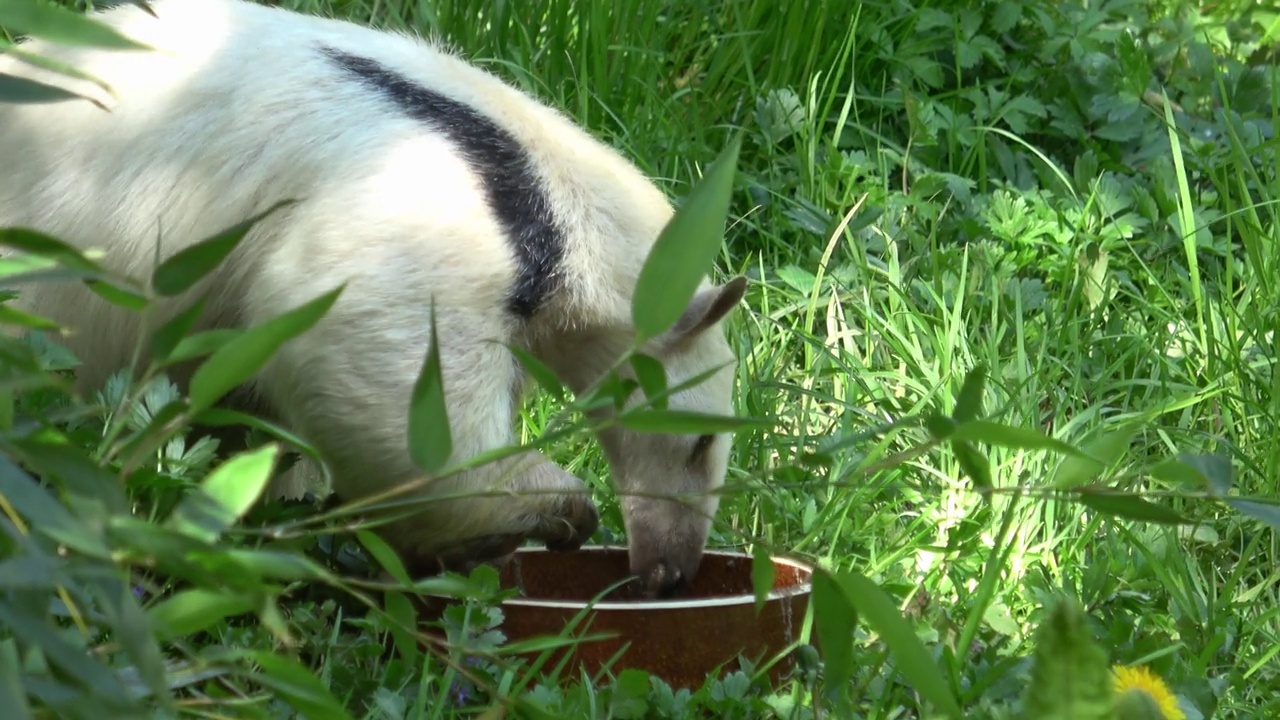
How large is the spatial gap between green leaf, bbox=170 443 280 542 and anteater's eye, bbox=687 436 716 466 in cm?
259

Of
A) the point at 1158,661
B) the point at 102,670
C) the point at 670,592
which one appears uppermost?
the point at 102,670

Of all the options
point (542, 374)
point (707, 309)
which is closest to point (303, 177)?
point (707, 309)

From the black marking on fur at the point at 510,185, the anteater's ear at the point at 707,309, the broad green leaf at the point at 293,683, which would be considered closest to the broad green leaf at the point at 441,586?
the broad green leaf at the point at 293,683

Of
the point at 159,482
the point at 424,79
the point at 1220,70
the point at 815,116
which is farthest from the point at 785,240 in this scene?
the point at 159,482

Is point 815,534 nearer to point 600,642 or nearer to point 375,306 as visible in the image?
point 600,642

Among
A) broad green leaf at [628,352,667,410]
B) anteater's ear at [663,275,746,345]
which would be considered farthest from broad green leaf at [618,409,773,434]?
anteater's ear at [663,275,746,345]

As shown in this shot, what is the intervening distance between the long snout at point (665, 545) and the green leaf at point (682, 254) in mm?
2250

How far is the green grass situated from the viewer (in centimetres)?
334

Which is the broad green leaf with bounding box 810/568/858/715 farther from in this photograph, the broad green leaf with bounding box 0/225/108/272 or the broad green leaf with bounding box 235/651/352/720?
the broad green leaf with bounding box 0/225/108/272

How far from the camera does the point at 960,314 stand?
17.4 ft

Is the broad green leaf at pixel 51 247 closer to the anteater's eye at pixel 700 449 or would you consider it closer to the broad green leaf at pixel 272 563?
the broad green leaf at pixel 272 563

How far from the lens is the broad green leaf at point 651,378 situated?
1.95 m

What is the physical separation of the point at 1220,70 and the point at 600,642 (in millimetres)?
4952

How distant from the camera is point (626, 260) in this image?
3.91 m
